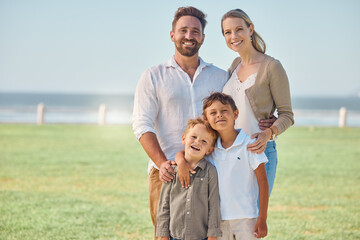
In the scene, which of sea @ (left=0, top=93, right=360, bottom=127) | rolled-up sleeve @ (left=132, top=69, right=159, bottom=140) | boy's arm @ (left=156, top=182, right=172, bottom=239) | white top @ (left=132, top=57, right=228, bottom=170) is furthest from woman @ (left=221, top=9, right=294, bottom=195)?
sea @ (left=0, top=93, right=360, bottom=127)

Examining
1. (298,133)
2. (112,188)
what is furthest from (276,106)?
(298,133)

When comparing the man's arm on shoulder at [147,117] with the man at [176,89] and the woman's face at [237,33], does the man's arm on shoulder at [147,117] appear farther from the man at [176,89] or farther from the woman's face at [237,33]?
the woman's face at [237,33]

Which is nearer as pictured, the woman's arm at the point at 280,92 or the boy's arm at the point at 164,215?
the boy's arm at the point at 164,215

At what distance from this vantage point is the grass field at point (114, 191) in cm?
611

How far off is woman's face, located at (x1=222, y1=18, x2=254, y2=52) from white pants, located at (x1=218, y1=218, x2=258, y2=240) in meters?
1.25

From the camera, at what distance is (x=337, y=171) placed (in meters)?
11.0

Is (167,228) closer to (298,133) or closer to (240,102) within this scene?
(240,102)

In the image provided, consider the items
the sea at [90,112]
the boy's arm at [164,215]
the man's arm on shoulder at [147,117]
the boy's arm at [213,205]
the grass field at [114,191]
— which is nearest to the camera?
the boy's arm at [213,205]

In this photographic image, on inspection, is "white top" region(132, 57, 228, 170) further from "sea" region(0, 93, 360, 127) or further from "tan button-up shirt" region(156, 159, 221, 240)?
"sea" region(0, 93, 360, 127)

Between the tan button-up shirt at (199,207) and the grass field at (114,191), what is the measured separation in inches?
110

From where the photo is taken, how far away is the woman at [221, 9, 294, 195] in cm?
336

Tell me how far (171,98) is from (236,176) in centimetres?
81

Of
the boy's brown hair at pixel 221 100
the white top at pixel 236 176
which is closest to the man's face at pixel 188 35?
the boy's brown hair at pixel 221 100

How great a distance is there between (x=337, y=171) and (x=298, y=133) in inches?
370
